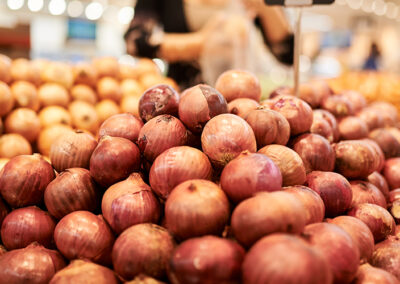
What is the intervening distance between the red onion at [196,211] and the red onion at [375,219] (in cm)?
50

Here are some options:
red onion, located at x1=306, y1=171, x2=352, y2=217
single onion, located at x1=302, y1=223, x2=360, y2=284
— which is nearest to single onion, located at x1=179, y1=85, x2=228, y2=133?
red onion, located at x1=306, y1=171, x2=352, y2=217

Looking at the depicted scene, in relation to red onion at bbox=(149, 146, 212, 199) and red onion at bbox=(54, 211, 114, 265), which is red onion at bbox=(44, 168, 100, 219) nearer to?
red onion at bbox=(54, 211, 114, 265)

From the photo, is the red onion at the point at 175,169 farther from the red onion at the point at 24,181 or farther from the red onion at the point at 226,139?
the red onion at the point at 24,181

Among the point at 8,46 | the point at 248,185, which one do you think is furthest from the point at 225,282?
the point at 8,46

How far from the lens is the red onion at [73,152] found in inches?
50.5

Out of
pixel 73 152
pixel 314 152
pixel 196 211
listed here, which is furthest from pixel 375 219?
pixel 73 152

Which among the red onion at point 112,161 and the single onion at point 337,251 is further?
the red onion at point 112,161

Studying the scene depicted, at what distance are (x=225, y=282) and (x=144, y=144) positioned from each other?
521mm

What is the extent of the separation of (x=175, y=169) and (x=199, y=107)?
25cm

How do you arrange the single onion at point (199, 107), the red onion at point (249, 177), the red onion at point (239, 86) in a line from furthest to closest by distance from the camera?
the red onion at point (239, 86) → the single onion at point (199, 107) → the red onion at point (249, 177)

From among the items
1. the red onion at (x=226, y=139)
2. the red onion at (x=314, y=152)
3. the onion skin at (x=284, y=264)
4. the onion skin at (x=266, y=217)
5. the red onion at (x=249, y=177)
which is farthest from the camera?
the red onion at (x=314, y=152)

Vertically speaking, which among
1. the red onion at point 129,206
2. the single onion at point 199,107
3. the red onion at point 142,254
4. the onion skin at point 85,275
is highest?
the single onion at point 199,107

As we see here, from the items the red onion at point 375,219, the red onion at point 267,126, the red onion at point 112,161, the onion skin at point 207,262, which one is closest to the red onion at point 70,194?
the red onion at point 112,161

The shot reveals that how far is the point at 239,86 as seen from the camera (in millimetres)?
1476
